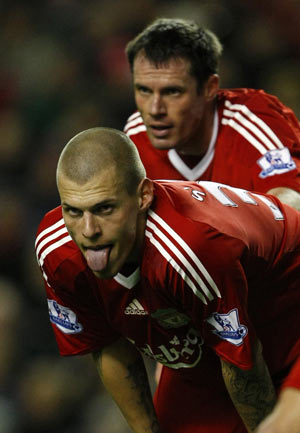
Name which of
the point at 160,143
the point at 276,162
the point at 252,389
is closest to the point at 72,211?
the point at 252,389

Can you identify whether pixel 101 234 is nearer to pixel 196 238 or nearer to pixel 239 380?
pixel 196 238

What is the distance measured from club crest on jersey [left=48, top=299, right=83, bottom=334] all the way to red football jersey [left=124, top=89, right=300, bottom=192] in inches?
37.2

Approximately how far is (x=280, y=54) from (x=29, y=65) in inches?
58.9

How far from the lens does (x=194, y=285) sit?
227 centimetres

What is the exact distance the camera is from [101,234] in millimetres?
2260

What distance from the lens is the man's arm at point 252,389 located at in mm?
2465

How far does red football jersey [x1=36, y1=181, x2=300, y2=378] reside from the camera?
2.28m

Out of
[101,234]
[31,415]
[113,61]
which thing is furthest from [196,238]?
[113,61]

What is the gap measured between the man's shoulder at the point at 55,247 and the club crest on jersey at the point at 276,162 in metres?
1.00

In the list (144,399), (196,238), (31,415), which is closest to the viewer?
(196,238)

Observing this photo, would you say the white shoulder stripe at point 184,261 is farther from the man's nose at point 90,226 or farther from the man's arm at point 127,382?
the man's arm at point 127,382

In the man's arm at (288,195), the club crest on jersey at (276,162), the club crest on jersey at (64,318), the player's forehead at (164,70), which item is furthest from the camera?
the player's forehead at (164,70)

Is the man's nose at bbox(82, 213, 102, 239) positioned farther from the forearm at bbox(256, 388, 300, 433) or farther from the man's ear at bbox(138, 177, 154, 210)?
the forearm at bbox(256, 388, 300, 433)

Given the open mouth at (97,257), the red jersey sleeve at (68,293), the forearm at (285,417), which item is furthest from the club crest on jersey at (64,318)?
the forearm at (285,417)
